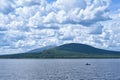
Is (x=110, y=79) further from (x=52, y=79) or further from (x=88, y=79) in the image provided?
(x=52, y=79)

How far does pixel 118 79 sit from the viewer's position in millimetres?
113875

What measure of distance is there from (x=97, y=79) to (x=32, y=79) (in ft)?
94.9

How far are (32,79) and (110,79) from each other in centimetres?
3440

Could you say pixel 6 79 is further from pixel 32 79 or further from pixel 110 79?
pixel 110 79

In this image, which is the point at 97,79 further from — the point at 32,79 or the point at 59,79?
the point at 32,79

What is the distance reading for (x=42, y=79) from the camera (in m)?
116

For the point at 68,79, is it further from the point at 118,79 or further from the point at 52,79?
the point at 118,79

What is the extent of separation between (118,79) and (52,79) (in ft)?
95.5

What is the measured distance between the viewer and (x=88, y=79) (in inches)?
4579

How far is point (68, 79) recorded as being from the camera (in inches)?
4532

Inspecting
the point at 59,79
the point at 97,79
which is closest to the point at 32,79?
the point at 59,79

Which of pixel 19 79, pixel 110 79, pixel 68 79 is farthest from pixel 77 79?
pixel 19 79

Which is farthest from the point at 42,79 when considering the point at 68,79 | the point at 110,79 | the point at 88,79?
the point at 110,79

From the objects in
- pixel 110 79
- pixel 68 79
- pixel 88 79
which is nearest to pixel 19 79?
pixel 68 79
